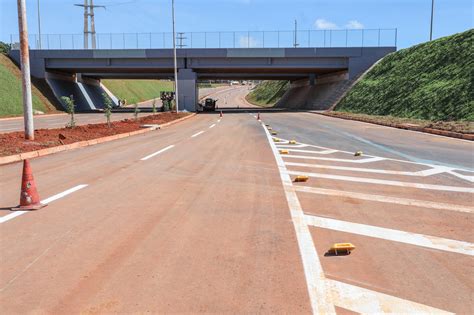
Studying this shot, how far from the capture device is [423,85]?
33062 mm

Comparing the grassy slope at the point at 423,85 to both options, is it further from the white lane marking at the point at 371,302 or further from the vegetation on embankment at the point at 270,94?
the vegetation on embankment at the point at 270,94

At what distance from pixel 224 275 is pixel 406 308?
166 cm

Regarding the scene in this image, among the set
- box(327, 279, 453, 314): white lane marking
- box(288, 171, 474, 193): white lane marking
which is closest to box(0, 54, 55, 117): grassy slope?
box(288, 171, 474, 193): white lane marking

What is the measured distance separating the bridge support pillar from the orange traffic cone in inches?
1850

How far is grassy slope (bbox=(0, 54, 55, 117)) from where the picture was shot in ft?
139

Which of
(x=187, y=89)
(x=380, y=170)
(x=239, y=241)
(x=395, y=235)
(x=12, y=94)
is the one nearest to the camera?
(x=239, y=241)

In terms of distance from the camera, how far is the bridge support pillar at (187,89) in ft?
173

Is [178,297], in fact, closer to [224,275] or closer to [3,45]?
[224,275]

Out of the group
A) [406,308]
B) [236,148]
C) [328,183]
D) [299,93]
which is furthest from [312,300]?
[299,93]

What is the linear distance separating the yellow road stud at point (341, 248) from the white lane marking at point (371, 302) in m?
0.84

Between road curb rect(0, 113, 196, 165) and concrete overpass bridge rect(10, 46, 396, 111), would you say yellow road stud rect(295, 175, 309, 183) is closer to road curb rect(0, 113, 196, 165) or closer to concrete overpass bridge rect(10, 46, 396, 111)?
road curb rect(0, 113, 196, 165)

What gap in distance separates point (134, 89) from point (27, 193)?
91334 mm

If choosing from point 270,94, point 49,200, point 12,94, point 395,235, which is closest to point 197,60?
point 12,94

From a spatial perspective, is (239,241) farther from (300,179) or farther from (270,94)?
(270,94)
